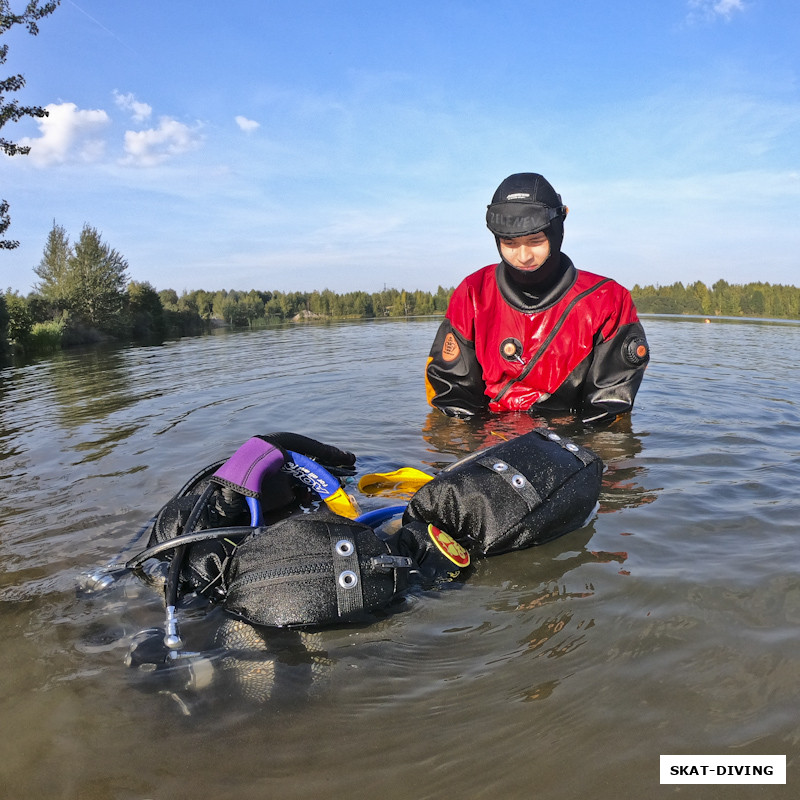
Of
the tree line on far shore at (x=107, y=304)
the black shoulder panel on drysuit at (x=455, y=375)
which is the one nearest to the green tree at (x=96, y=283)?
the tree line on far shore at (x=107, y=304)

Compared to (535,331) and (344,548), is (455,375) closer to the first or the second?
(535,331)

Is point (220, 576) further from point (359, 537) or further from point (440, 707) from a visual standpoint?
point (440, 707)

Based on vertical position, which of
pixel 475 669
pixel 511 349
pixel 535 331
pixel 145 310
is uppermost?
pixel 145 310

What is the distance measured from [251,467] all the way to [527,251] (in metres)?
3.04

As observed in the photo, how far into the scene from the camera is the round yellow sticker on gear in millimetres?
2352

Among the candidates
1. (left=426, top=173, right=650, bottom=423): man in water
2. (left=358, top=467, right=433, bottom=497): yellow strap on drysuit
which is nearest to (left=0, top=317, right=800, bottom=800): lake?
→ (left=358, top=467, right=433, bottom=497): yellow strap on drysuit

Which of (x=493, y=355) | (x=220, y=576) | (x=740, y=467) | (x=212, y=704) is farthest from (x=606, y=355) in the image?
(x=212, y=704)

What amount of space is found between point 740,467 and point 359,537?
283 centimetres

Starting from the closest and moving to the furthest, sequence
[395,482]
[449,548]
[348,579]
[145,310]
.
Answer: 1. [348,579]
2. [449,548]
3. [395,482]
4. [145,310]

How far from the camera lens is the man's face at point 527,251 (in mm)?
4644

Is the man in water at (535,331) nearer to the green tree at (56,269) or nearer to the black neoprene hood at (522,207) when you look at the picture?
the black neoprene hood at (522,207)

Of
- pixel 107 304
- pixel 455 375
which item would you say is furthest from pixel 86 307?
pixel 455 375

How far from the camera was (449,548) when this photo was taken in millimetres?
2377

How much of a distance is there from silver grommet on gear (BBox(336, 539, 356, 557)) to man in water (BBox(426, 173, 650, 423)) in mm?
3224
